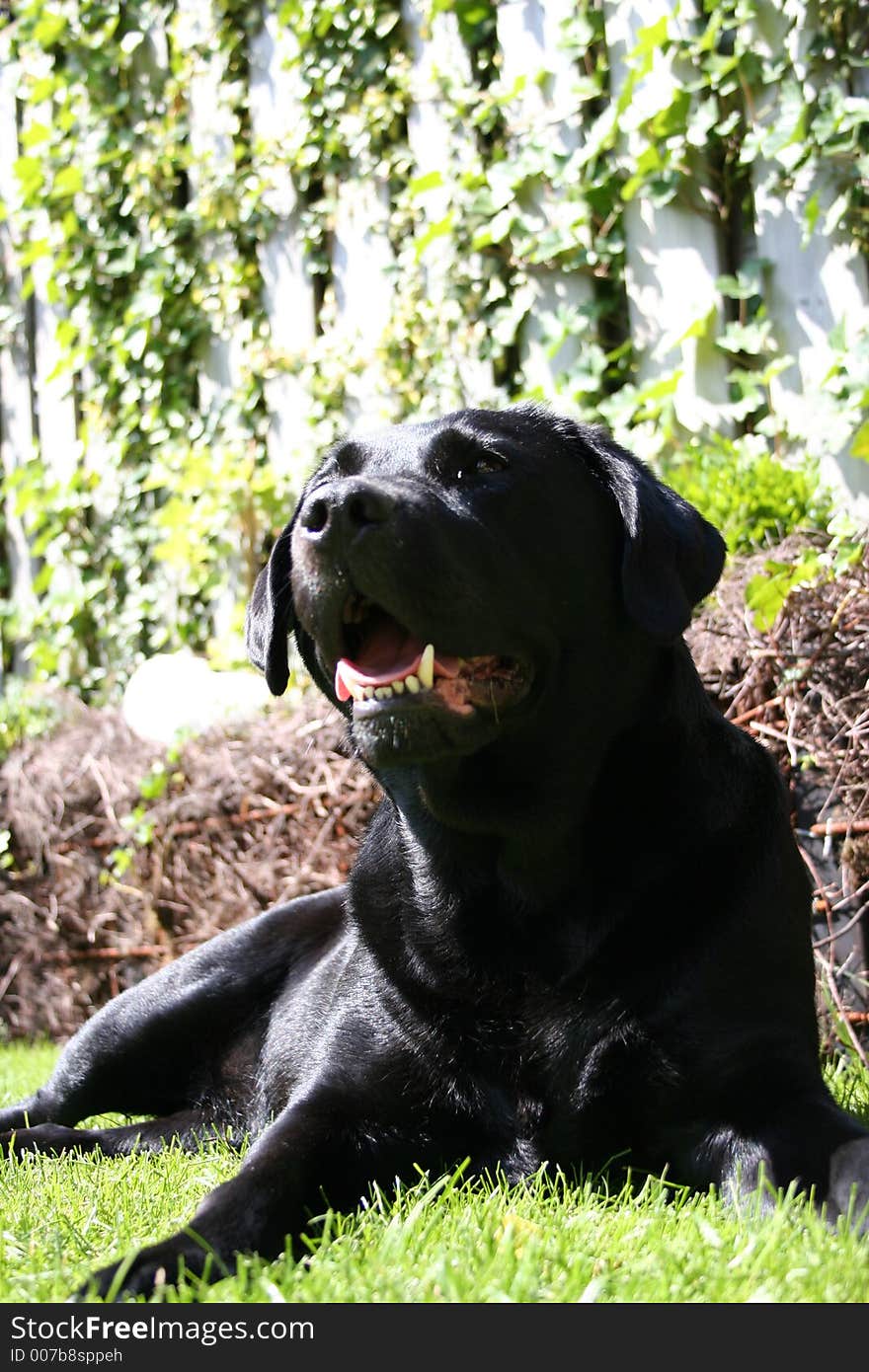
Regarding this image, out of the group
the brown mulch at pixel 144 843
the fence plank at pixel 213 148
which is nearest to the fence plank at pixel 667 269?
the brown mulch at pixel 144 843

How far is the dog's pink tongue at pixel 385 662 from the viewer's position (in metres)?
2.01

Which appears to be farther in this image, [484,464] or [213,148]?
[213,148]

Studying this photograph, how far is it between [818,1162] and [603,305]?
129 inches

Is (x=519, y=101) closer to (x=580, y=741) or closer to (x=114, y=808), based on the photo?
(x=114, y=808)

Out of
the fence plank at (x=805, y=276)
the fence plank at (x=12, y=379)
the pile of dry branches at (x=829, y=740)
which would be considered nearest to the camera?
the pile of dry branches at (x=829, y=740)

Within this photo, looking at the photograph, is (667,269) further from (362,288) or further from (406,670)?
(406,670)

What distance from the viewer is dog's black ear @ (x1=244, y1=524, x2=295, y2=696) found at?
244 cm

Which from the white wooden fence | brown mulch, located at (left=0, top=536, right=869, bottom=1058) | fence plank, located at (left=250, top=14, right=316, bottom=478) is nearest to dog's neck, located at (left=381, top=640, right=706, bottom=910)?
brown mulch, located at (left=0, top=536, right=869, bottom=1058)

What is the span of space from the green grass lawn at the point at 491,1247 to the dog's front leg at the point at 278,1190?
47 millimetres

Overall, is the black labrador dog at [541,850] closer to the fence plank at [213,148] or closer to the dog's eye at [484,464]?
the dog's eye at [484,464]

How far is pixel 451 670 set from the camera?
6.59ft

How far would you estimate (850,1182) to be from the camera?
1.71 meters

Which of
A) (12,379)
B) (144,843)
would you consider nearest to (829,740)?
(144,843)

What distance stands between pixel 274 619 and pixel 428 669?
54 cm
